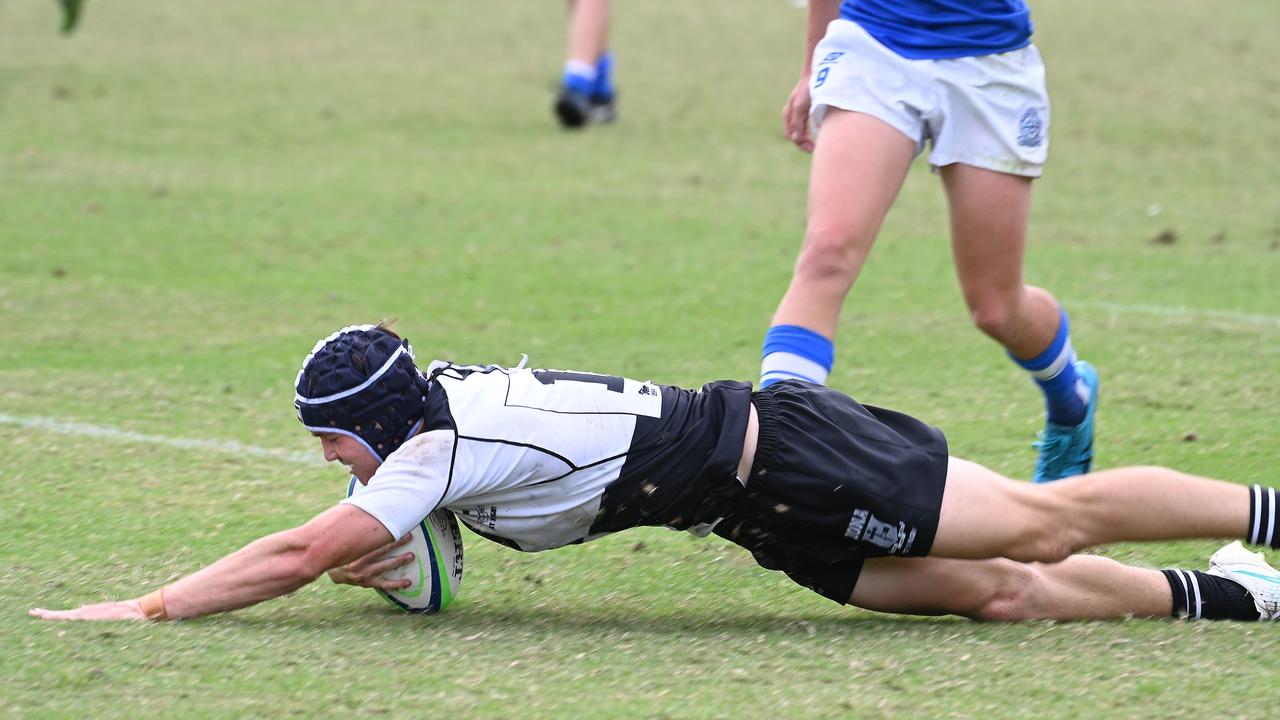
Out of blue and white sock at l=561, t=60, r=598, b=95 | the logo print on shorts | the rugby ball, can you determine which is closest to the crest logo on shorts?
the rugby ball

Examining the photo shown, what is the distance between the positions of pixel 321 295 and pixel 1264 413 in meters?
4.21

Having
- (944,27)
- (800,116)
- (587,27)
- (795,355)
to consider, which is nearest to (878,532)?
(795,355)

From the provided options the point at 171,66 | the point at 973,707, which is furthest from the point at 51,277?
the point at 171,66

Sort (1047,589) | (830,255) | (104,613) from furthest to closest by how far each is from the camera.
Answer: (830,255) < (1047,589) < (104,613)

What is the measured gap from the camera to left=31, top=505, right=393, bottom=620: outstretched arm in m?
3.96

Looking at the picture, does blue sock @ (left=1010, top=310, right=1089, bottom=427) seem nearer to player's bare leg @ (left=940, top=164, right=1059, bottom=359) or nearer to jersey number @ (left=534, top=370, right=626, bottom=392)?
player's bare leg @ (left=940, top=164, right=1059, bottom=359)

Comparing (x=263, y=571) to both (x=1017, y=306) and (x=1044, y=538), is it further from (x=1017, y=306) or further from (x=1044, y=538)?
(x=1017, y=306)

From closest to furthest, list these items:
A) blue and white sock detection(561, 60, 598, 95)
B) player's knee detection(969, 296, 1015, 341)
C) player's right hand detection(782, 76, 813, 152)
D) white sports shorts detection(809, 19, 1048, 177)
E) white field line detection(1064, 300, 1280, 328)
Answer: white sports shorts detection(809, 19, 1048, 177), player's knee detection(969, 296, 1015, 341), player's right hand detection(782, 76, 813, 152), white field line detection(1064, 300, 1280, 328), blue and white sock detection(561, 60, 598, 95)

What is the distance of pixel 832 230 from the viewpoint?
4.77 metres

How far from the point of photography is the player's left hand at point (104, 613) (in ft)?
13.4

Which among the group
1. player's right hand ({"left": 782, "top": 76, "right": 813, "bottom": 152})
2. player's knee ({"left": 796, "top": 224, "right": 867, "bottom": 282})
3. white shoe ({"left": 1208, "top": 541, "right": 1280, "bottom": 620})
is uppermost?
player's right hand ({"left": 782, "top": 76, "right": 813, "bottom": 152})

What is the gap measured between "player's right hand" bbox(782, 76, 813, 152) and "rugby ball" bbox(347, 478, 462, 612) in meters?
1.75

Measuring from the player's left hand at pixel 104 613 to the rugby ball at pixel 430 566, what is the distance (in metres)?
0.56

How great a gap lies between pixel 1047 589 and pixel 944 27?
5.45 feet
